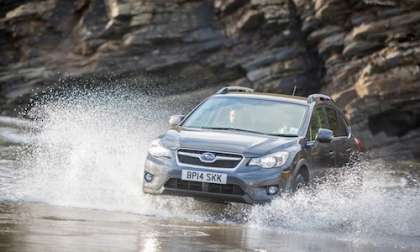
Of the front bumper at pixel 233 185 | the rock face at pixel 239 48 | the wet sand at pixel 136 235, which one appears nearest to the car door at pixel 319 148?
the front bumper at pixel 233 185

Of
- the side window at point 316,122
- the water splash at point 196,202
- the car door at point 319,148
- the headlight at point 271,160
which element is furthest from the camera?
the side window at point 316,122

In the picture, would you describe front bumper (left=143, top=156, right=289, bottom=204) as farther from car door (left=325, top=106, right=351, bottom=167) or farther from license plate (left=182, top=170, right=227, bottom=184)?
car door (left=325, top=106, right=351, bottom=167)

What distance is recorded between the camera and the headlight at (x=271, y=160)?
988cm

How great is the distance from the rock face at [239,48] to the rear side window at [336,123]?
48.3 feet

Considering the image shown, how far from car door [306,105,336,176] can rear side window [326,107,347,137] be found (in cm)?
26

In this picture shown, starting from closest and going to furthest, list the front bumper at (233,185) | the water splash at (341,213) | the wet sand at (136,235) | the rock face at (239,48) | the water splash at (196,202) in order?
the wet sand at (136,235) < the water splash at (341,213) < the water splash at (196,202) < the front bumper at (233,185) < the rock face at (239,48)

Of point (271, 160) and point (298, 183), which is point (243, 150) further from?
point (298, 183)

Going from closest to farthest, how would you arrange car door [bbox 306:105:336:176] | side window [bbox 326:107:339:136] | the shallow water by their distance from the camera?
the shallow water, car door [bbox 306:105:336:176], side window [bbox 326:107:339:136]

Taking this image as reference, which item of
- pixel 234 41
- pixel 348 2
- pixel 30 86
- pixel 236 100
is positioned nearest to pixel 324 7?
pixel 348 2

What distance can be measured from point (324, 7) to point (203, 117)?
19490 millimetres

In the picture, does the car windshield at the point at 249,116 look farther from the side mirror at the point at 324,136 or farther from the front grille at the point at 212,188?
the front grille at the point at 212,188

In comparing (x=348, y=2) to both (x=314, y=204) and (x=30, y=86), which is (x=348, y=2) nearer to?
(x=30, y=86)

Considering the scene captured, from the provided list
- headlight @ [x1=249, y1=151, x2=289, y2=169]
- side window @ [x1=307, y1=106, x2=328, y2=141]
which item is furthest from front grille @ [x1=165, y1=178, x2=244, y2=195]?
side window @ [x1=307, y1=106, x2=328, y2=141]

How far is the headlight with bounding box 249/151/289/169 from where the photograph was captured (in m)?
9.88
